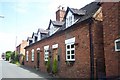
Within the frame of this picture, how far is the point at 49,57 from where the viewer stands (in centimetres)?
2044

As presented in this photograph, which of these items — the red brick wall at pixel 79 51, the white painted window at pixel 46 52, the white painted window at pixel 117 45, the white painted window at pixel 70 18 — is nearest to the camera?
the white painted window at pixel 117 45

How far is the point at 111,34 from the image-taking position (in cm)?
942

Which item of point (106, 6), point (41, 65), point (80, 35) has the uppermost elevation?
point (106, 6)

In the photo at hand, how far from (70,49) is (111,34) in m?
6.07

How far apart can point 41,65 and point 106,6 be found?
15.0 metres

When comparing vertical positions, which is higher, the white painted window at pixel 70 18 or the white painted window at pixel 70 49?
the white painted window at pixel 70 18

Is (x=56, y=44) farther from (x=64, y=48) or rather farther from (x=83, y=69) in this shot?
(x=83, y=69)

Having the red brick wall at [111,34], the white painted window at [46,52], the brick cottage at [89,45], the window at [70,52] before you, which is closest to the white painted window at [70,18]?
the brick cottage at [89,45]

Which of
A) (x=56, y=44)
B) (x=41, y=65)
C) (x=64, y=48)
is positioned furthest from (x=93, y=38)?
(x=41, y=65)

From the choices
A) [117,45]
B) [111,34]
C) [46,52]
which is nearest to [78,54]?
[111,34]

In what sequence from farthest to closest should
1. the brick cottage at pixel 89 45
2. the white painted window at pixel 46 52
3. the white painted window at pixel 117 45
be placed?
1. the white painted window at pixel 46 52
2. the brick cottage at pixel 89 45
3. the white painted window at pixel 117 45

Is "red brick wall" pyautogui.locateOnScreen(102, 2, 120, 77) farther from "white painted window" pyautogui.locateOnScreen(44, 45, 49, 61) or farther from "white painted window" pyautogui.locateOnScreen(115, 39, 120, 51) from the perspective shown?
"white painted window" pyautogui.locateOnScreen(44, 45, 49, 61)

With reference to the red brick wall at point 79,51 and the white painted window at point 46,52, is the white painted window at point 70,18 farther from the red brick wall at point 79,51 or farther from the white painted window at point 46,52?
the white painted window at point 46,52

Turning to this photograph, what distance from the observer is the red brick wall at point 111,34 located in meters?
8.97
